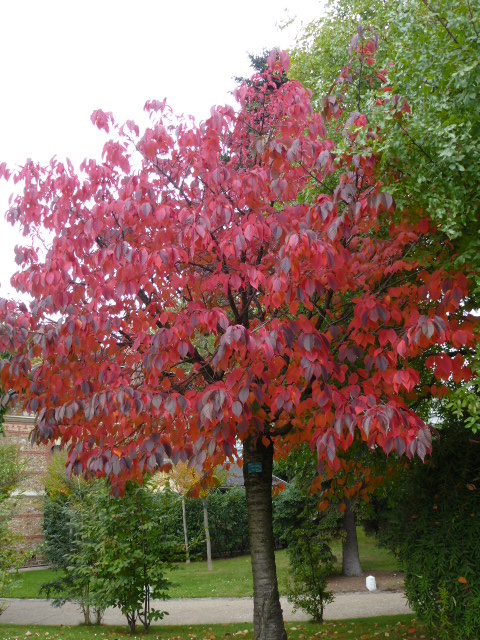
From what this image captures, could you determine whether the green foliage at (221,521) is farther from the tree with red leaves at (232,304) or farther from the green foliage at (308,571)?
the tree with red leaves at (232,304)

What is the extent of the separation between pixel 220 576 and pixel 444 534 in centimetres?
1410

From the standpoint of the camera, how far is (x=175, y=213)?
586cm

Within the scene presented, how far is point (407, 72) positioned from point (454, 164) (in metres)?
0.94

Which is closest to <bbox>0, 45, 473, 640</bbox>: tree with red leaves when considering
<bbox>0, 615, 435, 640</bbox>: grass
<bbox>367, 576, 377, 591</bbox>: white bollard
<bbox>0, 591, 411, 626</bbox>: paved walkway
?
<bbox>0, 615, 435, 640</bbox>: grass

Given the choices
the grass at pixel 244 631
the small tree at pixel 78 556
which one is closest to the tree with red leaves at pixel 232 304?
the grass at pixel 244 631

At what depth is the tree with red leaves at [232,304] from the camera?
4.76 m

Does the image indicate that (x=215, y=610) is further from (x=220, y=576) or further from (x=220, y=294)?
(x=220, y=294)

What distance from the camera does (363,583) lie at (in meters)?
16.3

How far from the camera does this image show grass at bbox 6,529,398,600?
16484mm

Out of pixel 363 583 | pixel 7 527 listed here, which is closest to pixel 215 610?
pixel 363 583

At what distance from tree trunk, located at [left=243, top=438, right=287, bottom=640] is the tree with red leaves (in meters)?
0.02

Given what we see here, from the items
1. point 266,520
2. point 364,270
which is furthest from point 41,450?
point 364,270

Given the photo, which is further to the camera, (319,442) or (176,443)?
(176,443)

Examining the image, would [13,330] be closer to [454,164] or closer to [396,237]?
[396,237]
